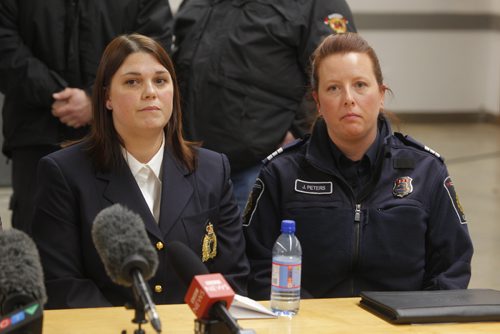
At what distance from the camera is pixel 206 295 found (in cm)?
202

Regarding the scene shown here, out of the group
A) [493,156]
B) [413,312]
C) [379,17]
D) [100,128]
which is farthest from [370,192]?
[379,17]

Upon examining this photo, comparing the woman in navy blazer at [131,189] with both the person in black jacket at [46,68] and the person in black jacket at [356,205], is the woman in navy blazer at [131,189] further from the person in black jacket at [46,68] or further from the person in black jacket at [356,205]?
the person in black jacket at [46,68]

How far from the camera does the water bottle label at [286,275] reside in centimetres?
263

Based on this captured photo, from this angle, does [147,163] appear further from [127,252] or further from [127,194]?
[127,252]

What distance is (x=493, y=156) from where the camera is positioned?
880cm

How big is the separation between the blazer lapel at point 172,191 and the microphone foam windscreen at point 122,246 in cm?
102

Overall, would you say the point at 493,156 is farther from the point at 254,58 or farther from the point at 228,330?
the point at 228,330

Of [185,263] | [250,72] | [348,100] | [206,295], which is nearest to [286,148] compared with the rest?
[348,100]

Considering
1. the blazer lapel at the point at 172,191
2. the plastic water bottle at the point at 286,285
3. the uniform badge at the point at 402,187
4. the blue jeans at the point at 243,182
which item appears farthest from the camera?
the blue jeans at the point at 243,182

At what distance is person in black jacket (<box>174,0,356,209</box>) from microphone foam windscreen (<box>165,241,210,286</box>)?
191 cm

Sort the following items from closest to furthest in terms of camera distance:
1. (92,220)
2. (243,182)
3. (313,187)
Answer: (92,220), (313,187), (243,182)

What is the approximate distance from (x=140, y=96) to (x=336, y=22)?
49.8 inches

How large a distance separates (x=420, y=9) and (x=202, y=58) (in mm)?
6238

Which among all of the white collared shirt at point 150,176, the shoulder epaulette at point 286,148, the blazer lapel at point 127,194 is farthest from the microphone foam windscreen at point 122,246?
the shoulder epaulette at point 286,148
